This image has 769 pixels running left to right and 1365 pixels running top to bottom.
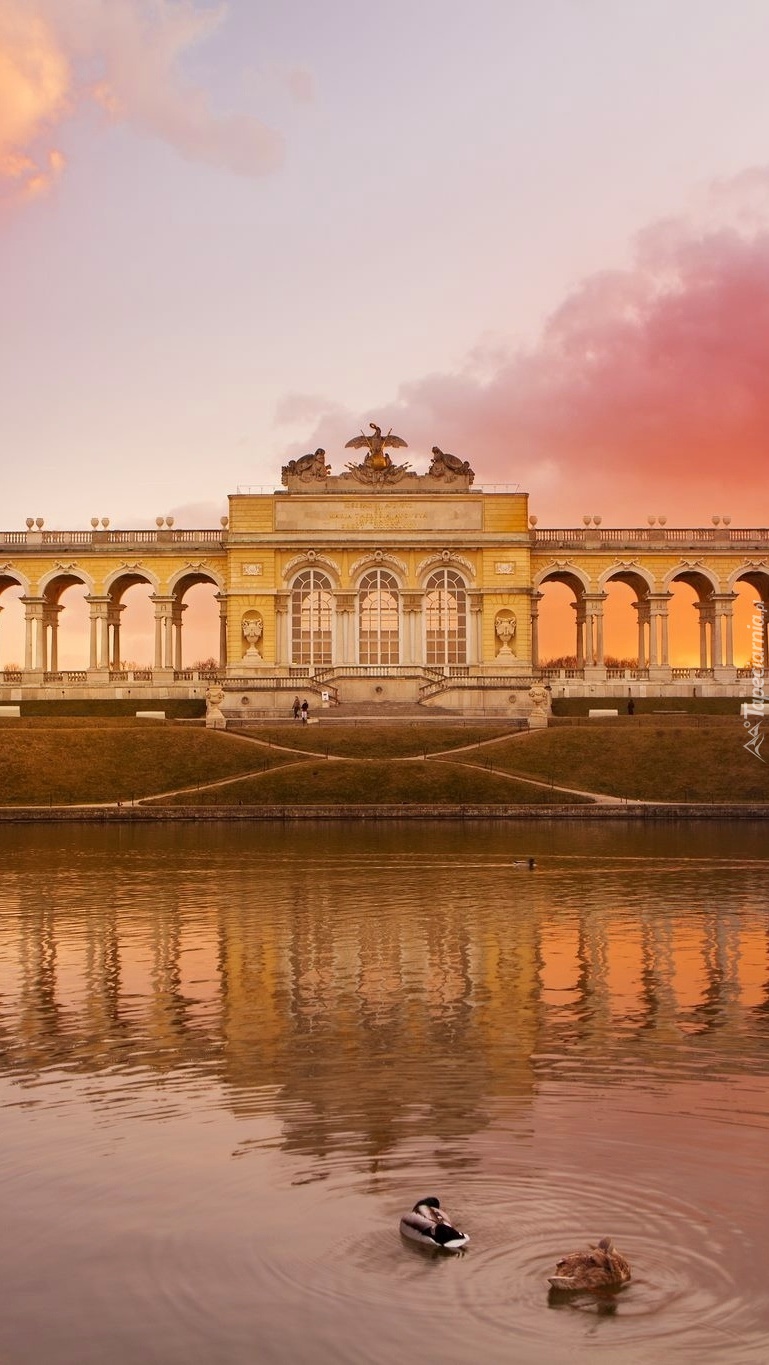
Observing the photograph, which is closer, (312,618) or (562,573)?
(312,618)

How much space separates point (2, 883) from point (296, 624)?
172 feet

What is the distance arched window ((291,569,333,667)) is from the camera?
269 feet

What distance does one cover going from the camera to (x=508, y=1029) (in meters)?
16.8

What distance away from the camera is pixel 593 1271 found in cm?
946

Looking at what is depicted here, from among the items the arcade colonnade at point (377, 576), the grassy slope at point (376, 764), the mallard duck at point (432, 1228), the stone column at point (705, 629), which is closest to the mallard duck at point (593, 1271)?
the mallard duck at point (432, 1228)

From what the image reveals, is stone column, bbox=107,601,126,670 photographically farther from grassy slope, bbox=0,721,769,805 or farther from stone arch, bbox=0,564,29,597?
grassy slope, bbox=0,721,769,805

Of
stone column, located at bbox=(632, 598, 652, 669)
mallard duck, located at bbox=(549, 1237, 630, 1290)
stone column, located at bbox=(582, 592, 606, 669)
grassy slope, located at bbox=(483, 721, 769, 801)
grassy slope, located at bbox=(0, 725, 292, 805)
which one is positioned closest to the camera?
mallard duck, located at bbox=(549, 1237, 630, 1290)

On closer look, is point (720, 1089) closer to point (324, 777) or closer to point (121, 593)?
point (324, 777)

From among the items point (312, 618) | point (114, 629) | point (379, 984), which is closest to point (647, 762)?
point (312, 618)

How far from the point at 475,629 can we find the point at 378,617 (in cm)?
555

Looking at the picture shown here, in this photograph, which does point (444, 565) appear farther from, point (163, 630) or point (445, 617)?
point (163, 630)

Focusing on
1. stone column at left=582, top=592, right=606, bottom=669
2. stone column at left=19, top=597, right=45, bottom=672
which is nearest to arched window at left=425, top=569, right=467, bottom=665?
stone column at left=582, top=592, right=606, bottom=669

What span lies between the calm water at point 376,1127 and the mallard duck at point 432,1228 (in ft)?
0.34

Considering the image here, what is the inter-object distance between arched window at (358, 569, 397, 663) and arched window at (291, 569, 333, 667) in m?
1.88
